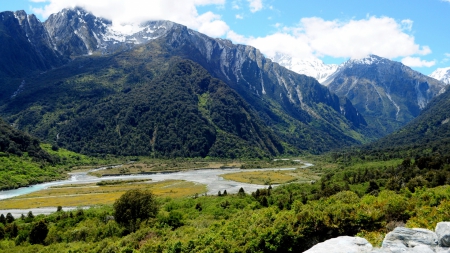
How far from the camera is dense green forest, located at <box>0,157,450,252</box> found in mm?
24641

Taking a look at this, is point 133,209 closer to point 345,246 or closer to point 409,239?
point 345,246

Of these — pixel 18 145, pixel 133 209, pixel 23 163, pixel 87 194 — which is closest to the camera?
pixel 133 209

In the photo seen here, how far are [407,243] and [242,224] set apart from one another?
58.3 feet

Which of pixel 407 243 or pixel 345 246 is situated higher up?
pixel 407 243

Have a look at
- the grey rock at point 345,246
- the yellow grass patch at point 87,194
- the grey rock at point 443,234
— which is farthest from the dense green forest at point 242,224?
the yellow grass patch at point 87,194

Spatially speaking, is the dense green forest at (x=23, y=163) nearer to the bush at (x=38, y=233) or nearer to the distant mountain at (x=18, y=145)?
the distant mountain at (x=18, y=145)

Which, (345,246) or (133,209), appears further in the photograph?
(133,209)

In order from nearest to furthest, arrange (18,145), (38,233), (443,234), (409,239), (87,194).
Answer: (443,234), (409,239), (38,233), (87,194), (18,145)

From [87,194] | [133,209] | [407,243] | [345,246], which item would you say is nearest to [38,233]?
[133,209]

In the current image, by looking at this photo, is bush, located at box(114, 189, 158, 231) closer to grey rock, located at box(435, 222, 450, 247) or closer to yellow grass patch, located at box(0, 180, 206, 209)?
yellow grass patch, located at box(0, 180, 206, 209)

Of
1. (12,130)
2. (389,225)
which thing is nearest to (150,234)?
(389,225)

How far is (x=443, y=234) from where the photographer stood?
14086mm

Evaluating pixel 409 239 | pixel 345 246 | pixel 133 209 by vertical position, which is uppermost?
pixel 409 239

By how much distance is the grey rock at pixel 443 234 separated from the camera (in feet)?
45.9
